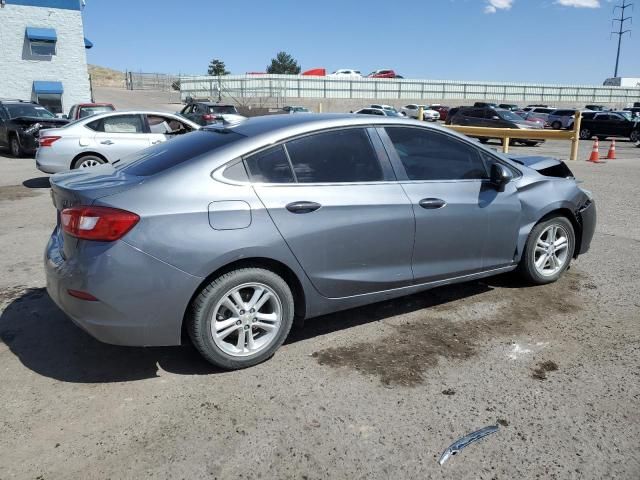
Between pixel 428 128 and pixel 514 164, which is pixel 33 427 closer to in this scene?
pixel 428 128

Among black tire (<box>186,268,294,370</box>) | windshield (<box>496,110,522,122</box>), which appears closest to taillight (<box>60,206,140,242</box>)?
black tire (<box>186,268,294,370</box>)

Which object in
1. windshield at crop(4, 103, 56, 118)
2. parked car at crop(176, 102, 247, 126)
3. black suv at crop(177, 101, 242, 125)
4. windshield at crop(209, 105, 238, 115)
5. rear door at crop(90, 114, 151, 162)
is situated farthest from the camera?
windshield at crop(209, 105, 238, 115)

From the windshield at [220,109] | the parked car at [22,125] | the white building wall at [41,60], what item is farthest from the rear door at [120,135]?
the white building wall at [41,60]

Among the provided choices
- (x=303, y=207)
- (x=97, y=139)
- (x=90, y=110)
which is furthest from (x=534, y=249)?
(x=90, y=110)

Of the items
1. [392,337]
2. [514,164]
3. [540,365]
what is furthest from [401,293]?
[514,164]

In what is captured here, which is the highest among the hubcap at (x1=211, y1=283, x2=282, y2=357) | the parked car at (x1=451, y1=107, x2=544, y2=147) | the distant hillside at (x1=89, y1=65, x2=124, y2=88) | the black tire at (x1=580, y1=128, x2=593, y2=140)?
the distant hillside at (x1=89, y1=65, x2=124, y2=88)

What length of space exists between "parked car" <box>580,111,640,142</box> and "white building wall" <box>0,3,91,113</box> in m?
27.3

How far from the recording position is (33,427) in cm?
293

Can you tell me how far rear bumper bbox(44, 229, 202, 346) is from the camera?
10.1ft

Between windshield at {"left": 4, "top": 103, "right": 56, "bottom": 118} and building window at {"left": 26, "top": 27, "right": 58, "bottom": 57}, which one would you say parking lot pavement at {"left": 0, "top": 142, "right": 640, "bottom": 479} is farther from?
building window at {"left": 26, "top": 27, "right": 58, "bottom": 57}

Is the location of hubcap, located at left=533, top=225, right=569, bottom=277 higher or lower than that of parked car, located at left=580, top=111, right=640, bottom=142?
lower

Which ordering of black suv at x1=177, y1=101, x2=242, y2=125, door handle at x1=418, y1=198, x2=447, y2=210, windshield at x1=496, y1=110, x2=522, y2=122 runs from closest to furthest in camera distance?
1. door handle at x1=418, y1=198, x2=447, y2=210
2. black suv at x1=177, y1=101, x2=242, y2=125
3. windshield at x1=496, y1=110, x2=522, y2=122

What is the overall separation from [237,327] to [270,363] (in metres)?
0.39

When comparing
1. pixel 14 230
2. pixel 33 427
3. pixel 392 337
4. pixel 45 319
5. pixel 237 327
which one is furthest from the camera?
pixel 14 230
